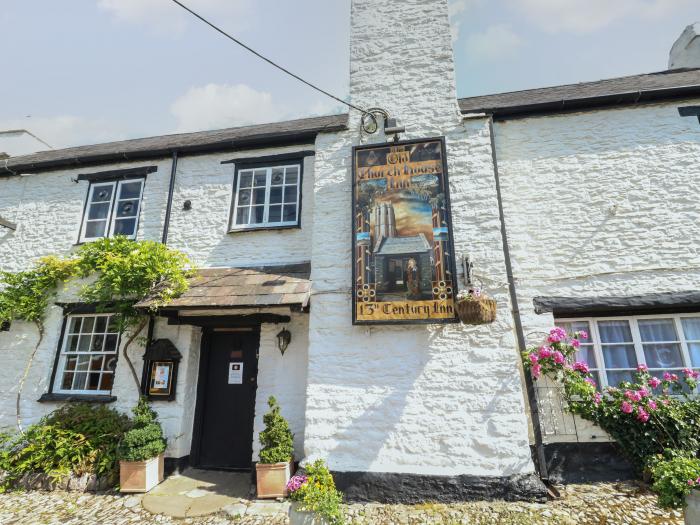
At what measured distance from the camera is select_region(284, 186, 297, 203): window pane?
7121 millimetres

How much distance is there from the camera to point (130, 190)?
7.87 m

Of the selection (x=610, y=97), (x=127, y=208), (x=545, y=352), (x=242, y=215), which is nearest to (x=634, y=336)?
(x=545, y=352)

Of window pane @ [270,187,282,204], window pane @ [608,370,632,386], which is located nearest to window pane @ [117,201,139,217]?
window pane @ [270,187,282,204]

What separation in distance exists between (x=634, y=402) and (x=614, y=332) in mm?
1197

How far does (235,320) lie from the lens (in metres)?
6.28

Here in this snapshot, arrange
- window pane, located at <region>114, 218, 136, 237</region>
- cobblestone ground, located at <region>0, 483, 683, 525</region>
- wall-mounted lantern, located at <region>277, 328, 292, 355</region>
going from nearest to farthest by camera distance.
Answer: cobblestone ground, located at <region>0, 483, 683, 525</region>, wall-mounted lantern, located at <region>277, 328, 292, 355</region>, window pane, located at <region>114, 218, 136, 237</region>

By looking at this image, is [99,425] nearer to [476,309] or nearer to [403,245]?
[403,245]

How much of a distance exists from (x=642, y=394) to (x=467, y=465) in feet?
8.43

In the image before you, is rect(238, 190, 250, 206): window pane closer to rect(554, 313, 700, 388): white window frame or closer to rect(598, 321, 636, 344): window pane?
rect(554, 313, 700, 388): white window frame

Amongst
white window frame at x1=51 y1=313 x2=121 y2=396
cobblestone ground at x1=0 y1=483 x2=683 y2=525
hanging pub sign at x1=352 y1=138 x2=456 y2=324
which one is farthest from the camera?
white window frame at x1=51 y1=313 x2=121 y2=396

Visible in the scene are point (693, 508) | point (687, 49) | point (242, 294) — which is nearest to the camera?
point (693, 508)

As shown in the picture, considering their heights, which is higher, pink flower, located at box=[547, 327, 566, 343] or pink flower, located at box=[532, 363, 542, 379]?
pink flower, located at box=[547, 327, 566, 343]

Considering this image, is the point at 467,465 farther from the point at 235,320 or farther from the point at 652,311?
the point at 235,320

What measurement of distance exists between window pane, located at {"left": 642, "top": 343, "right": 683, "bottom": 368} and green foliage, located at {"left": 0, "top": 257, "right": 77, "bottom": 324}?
1014cm
